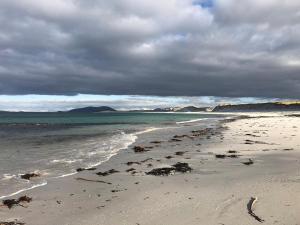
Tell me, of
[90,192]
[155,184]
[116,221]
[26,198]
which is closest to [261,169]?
[155,184]

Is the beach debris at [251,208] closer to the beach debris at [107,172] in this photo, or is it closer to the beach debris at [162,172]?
the beach debris at [162,172]

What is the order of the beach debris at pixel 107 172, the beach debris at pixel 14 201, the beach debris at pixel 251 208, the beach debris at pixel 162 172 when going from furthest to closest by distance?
1. the beach debris at pixel 107 172
2. the beach debris at pixel 162 172
3. the beach debris at pixel 14 201
4. the beach debris at pixel 251 208

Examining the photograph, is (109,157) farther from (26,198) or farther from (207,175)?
(26,198)

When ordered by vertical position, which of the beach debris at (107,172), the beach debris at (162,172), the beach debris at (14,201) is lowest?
the beach debris at (107,172)

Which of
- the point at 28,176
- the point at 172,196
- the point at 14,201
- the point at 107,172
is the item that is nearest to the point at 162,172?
the point at 107,172

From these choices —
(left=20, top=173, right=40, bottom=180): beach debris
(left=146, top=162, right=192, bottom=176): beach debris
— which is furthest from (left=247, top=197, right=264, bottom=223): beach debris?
(left=20, top=173, right=40, bottom=180): beach debris

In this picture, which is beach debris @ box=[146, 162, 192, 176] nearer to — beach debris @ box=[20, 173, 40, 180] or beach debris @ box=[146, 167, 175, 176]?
beach debris @ box=[146, 167, 175, 176]

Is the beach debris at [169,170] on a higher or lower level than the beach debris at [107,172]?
higher

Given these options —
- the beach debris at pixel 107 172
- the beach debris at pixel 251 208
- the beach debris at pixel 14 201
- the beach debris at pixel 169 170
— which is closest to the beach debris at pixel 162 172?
the beach debris at pixel 169 170

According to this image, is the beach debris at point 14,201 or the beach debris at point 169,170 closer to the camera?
the beach debris at point 14,201

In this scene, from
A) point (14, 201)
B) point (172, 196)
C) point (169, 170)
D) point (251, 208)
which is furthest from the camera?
point (169, 170)

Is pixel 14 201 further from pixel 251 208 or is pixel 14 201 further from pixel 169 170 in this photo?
pixel 251 208

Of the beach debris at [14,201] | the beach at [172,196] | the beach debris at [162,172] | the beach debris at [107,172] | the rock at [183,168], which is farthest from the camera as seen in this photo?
the rock at [183,168]

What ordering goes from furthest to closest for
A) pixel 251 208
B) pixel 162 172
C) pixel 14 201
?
1. pixel 162 172
2. pixel 14 201
3. pixel 251 208
